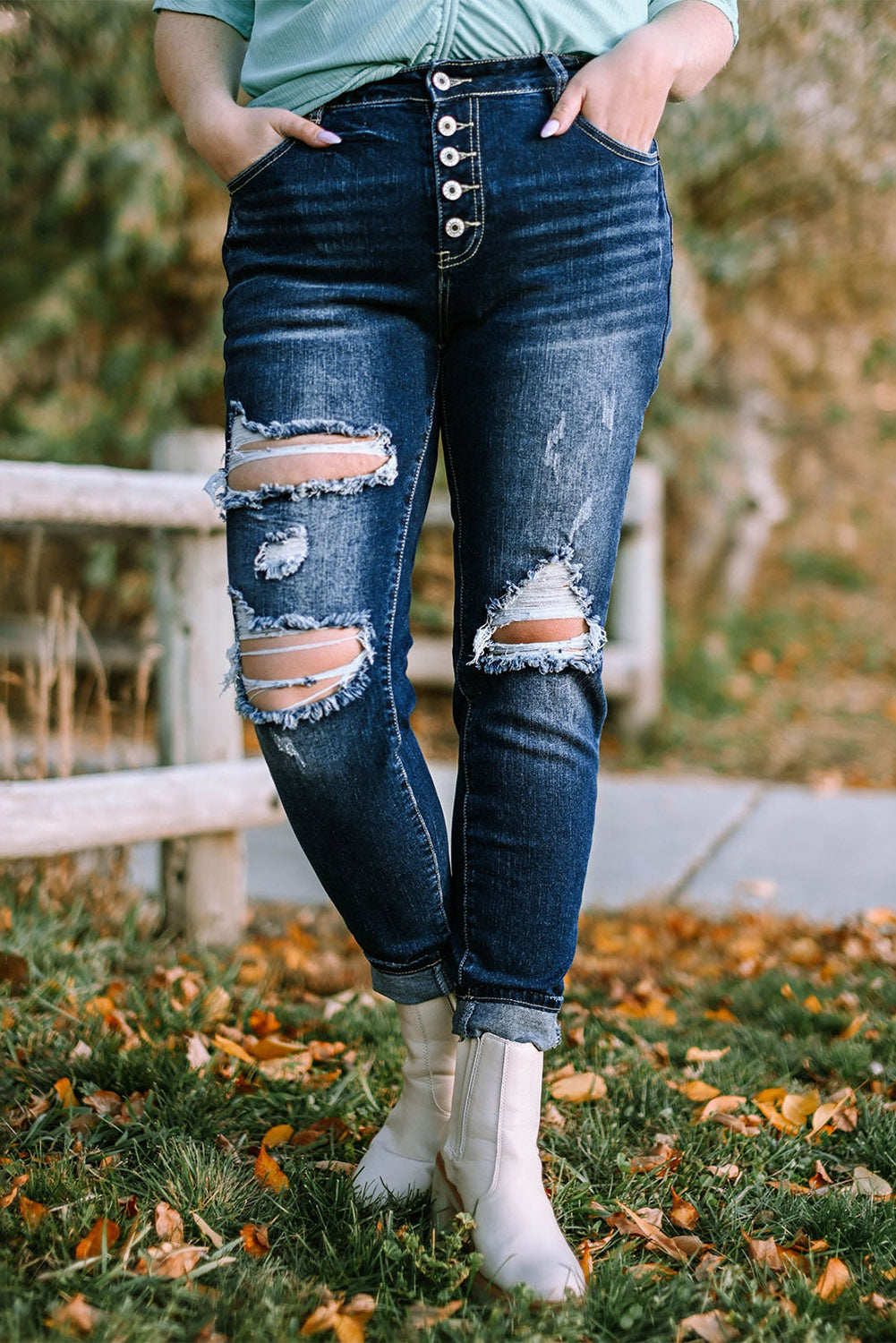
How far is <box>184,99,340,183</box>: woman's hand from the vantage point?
1.31m

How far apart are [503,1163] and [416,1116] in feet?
0.60

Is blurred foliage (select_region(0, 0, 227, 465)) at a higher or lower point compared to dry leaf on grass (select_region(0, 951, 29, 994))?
higher

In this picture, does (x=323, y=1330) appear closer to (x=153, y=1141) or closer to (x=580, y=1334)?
(x=580, y=1334)

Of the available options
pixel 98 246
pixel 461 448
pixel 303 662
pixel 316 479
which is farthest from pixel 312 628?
pixel 98 246

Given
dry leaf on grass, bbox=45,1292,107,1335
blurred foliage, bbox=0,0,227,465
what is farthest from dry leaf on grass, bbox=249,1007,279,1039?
blurred foliage, bbox=0,0,227,465

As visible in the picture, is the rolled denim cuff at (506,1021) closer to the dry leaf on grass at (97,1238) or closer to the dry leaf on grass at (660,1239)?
the dry leaf on grass at (660,1239)

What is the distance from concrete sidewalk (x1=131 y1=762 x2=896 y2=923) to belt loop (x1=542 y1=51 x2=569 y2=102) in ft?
7.07

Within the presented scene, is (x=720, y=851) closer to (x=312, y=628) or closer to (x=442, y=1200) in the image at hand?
(x=442, y=1200)

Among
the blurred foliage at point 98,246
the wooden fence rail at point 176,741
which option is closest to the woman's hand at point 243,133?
the wooden fence rail at point 176,741

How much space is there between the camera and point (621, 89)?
129 cm

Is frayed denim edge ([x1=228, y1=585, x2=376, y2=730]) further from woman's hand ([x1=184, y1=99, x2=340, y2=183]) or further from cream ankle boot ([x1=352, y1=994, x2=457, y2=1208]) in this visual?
woman's hand ([x1=184, y1=99, x2=340, y2=183])

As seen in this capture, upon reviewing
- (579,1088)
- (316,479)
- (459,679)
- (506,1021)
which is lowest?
(579,1088)

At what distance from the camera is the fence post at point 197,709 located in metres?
2.65

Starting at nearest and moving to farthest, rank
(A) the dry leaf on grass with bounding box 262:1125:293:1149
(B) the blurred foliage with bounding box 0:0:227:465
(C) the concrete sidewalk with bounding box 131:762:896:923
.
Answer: (A) the dry leaf on grass with bounding box 262:1125:293:1149, (C) the concrete sidewalk with bounding box 131:762:896:923, (B) the blurred foliage with bounding box 0:0:227:465
